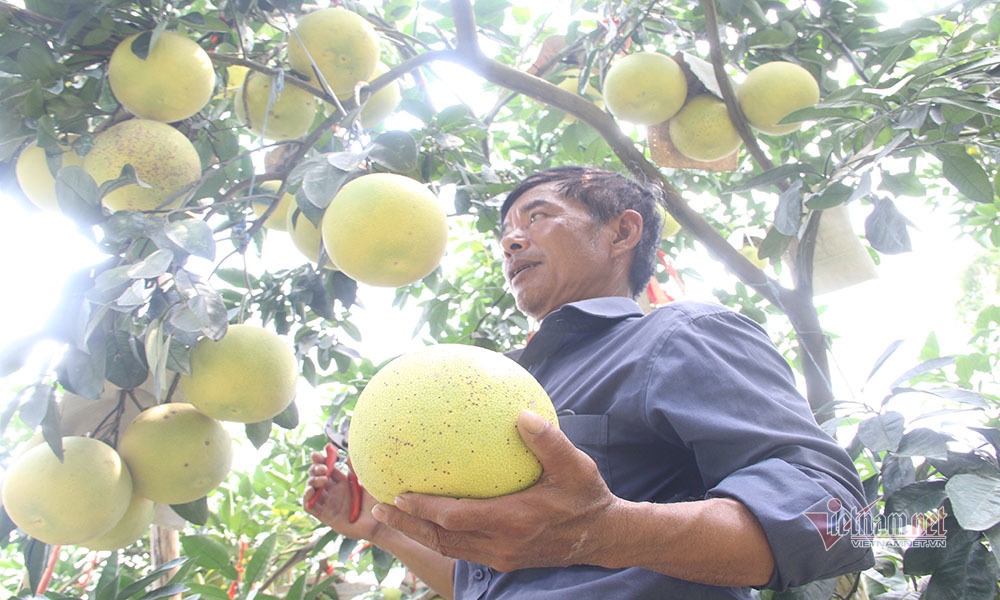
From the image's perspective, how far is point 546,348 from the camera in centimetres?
178

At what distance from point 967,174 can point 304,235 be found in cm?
185

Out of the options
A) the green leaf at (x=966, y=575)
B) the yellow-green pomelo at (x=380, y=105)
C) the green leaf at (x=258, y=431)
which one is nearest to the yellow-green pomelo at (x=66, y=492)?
the green leaf at (x=258, y=431)

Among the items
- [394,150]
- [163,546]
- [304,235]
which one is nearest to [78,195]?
[304,235]

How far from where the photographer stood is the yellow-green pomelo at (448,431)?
1047mm

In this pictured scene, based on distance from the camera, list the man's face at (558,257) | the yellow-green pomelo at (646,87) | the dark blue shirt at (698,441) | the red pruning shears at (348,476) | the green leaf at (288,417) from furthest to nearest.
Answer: the yellow-green pomelo at (646,87)
the green leaf at (288,417)
the man's face at (558,257)
the red pruning shears at (348,476)
the dark blue shirt at (698,441)

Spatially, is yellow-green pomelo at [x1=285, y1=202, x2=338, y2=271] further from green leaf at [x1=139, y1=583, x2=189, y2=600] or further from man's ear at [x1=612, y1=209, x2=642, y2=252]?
green leaf at [x1=139, y1=583, x2=189, y2=600]

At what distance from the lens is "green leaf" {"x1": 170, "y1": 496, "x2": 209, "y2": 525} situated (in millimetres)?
2088

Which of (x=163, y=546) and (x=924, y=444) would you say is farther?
(x=163, y=546)

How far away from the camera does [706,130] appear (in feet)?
9.31

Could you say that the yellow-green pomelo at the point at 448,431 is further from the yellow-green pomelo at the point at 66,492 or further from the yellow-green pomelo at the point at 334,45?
the yellow-green pomelo at the point at 334,45

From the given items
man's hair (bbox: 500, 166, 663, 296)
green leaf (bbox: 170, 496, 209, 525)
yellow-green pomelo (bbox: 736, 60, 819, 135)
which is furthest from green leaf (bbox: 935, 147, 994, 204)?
green leaf (bbox: 170, 496, 209, 525)

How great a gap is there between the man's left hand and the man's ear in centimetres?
119

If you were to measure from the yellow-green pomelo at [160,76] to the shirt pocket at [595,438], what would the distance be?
1.42m

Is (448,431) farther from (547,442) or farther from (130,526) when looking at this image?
(130,526)
